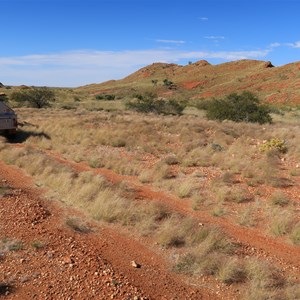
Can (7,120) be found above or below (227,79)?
below

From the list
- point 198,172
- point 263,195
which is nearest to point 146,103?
point 198,172

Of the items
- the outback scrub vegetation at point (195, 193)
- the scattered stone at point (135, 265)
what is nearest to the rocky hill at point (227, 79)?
the outback scrub vegetation at point (195, 193)

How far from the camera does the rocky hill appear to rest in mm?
58531

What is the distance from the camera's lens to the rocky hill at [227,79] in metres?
58.5

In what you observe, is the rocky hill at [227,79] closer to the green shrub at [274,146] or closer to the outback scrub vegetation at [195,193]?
the green shrub at [274,146]

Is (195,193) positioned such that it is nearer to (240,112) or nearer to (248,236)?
(248,236)

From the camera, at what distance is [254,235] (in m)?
7.02

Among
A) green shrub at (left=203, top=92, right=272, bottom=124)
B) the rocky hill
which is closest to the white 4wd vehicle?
green shrub at (left=203, top=92, right=272, bottom=124)

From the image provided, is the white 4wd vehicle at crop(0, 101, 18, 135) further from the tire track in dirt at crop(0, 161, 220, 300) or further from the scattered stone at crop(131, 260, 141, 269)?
the scattered stone at crop(131, 260, 141, 269)

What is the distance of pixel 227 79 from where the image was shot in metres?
82.3

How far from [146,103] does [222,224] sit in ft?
89.6

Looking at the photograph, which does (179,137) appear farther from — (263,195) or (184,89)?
(184,89)

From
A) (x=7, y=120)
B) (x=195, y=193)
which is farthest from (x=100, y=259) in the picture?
(x=7, y=120)

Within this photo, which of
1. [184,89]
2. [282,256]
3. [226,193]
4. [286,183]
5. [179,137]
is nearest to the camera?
[282,256]
